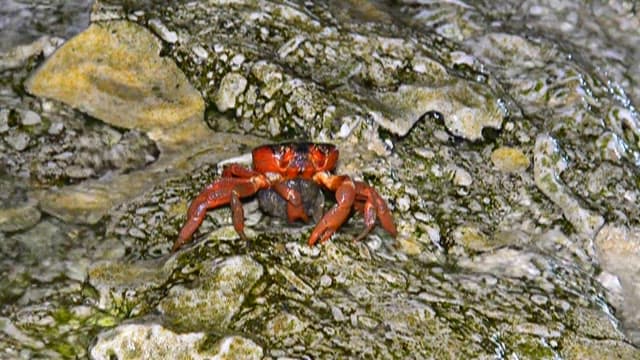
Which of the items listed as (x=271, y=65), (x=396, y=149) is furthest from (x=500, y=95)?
(x=271, y=65)

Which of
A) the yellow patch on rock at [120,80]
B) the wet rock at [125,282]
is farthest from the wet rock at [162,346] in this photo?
the yellow patch on rock at [120,80]

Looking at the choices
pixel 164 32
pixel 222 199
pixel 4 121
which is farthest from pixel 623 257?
pixel 4 121

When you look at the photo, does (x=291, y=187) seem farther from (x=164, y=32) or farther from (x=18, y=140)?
(x=164, y=32)

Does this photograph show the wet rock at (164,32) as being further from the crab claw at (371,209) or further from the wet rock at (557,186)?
the wet rock at (557,186)

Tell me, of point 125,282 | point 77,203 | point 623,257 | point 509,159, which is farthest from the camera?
point 509,159

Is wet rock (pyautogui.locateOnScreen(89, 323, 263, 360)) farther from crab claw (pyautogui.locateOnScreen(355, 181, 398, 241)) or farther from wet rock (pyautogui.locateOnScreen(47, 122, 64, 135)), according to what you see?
wet rock (pyautogui.locateOnScreen(47, 122, 64, 135))

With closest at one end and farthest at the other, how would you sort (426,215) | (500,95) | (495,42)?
(426,215), (500,95), (495,42)

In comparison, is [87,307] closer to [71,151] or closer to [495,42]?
[71,151]

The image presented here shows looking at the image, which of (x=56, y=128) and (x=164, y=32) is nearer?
(x=56, y=128)
